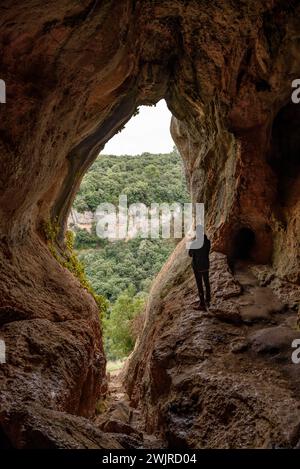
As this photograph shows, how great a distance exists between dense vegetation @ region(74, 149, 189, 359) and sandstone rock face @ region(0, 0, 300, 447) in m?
15.5

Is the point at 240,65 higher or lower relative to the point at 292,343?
higher

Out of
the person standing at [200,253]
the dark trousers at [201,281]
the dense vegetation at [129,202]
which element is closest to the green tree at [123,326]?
the dense vegetation at [129,202]

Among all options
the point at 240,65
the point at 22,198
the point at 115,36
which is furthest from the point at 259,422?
the point at 240,65

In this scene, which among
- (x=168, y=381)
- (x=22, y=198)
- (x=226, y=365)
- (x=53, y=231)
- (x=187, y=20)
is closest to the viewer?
(x=226, y=365)

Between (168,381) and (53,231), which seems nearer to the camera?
(168,381)

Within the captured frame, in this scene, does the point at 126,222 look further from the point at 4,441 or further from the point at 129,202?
the point at 4,441

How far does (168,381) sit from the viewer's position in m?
6.89

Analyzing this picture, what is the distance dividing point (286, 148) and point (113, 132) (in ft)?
A: 18.4

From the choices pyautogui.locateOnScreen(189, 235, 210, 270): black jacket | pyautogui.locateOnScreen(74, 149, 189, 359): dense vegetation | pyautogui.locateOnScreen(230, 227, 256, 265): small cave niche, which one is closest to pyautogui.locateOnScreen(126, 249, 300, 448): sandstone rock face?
pyautogui.locateOnScreen(230, 227, 256, 265): small cave niche

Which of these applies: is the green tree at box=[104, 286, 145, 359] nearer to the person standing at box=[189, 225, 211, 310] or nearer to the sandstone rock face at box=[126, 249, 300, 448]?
the sandstone rock face at box=[126, 249, 300, 448]

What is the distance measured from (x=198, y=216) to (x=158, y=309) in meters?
3.60

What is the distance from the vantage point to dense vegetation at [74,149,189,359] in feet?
99.1

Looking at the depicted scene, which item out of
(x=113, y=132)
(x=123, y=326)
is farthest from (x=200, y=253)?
(x=123, y=326)

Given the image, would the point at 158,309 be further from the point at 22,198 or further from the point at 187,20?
the point at 187,20
